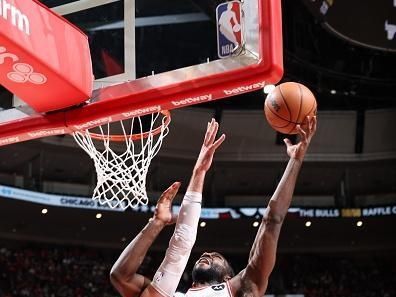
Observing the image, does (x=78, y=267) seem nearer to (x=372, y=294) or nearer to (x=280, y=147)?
(x=280, y=147)

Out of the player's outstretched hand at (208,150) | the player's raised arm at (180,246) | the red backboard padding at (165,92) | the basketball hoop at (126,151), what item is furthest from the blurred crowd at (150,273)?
the player's raised arm at (180,246)

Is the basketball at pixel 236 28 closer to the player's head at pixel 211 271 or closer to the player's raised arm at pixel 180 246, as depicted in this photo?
the player's raised arm at pixel 180 246

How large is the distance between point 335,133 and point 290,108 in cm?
1286

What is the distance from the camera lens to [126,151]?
447cm

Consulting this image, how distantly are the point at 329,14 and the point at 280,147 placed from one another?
6.60 m

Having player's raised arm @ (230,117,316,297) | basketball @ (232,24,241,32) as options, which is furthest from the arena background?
player's raised arm @ (230,117,316,297)

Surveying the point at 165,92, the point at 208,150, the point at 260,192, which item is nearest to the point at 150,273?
the point at 260,192

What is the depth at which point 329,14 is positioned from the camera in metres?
9.63

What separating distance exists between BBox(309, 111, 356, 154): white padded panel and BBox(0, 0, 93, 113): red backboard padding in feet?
39.7

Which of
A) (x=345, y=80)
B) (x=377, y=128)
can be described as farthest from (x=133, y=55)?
(x=377, y=128)

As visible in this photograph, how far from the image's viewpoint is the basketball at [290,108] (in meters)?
3.33

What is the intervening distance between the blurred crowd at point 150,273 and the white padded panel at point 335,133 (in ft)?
11.1

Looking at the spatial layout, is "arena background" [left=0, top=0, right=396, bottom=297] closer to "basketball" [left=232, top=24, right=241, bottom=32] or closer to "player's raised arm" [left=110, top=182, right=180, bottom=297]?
"basketball" [left=232, top=24, right=241, bottom=32]

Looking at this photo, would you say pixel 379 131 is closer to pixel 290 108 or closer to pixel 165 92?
pixel 165 92
